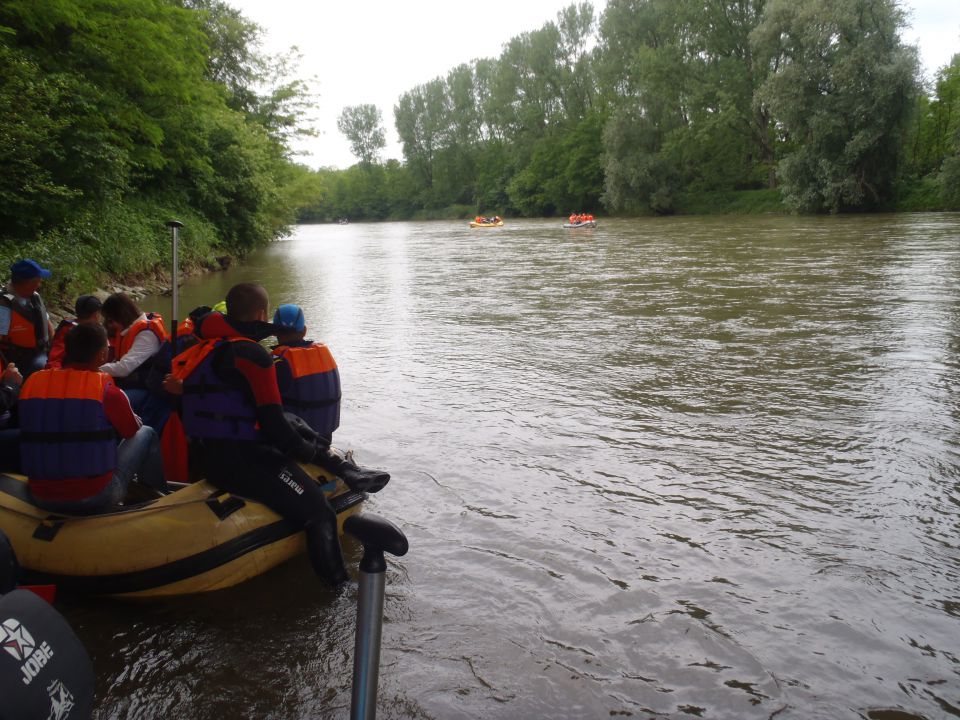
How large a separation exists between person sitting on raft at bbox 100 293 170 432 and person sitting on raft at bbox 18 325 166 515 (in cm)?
117

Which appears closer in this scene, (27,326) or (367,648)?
(367,648)

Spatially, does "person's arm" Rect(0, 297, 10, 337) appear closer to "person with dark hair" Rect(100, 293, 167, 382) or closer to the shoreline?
"person with dark hair" Rect(100, 293, 167, 382)

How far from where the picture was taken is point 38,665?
1.79 meters

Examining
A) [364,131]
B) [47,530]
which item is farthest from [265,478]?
[364,131]

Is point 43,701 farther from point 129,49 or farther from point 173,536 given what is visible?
point 129,49

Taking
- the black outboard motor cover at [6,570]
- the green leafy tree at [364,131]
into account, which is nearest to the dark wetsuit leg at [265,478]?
the black outboard motor cover at [6,570]

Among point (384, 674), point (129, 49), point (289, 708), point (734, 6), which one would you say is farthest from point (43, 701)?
point (734, 6)

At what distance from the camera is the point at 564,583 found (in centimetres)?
375

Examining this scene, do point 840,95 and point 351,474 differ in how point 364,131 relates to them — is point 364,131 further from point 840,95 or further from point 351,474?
point 351,474

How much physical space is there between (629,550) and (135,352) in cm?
334

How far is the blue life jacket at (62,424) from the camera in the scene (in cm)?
333

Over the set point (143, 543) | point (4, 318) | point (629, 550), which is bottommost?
point (629, 550)

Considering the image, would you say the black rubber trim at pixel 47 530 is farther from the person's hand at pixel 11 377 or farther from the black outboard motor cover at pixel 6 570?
the person's hand at pixel 11 377

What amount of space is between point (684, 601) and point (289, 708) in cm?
188
